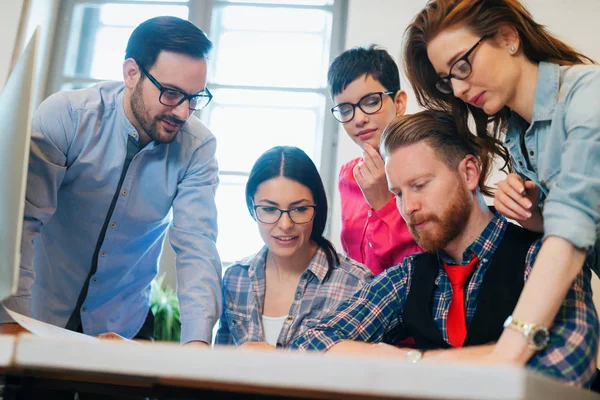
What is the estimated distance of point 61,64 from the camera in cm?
395

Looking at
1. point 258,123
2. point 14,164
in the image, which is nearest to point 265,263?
point 14,164

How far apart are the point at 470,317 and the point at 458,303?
0.04m

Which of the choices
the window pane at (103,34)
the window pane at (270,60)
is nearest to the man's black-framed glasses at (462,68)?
the window pane at (270,60)

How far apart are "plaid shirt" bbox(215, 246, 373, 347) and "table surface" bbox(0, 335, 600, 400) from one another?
1.22 metres

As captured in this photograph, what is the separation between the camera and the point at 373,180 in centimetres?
194

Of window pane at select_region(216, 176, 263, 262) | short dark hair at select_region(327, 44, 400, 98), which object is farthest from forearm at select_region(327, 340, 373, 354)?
window pane at select_region(216, 176, 263, 262)

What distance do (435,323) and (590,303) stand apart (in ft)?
1.10

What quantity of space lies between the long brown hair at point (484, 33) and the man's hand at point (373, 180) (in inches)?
Answer: 14.9

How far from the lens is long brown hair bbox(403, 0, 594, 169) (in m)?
1.40

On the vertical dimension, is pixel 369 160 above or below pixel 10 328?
above

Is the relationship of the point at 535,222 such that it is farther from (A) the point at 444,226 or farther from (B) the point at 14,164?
(B) the point at 14,164

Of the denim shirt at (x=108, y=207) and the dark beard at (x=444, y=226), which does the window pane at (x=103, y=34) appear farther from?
the dark beard at (x=444, y=226)

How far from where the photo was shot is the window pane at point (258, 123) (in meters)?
3.76

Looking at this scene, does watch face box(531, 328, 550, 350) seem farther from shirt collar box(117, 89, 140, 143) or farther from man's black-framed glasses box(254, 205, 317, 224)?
shirt collar box(117, 89, 140, 143)
